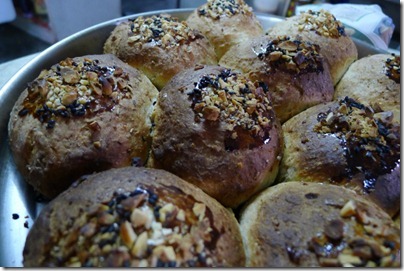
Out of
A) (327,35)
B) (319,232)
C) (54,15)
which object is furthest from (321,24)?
(54,15)

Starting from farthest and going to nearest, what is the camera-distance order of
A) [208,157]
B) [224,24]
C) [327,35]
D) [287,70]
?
[224,24], [327,35], [287,70], [208,157]

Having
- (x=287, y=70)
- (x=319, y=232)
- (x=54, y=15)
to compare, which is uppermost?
(x=287, y=70)

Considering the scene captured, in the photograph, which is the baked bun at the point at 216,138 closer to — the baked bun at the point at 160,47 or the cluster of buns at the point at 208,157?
the cluster of buns at the point at 208,157

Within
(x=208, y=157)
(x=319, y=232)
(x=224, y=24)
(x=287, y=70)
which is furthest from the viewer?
(x=224, y=24)

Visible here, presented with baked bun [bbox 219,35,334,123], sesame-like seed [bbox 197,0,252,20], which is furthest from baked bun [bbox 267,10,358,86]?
sesame-like seed [bbox 197,0,252,20]

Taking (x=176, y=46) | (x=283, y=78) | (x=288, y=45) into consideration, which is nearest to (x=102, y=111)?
(x=176, y=46)

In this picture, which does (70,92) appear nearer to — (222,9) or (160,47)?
(160,47)
